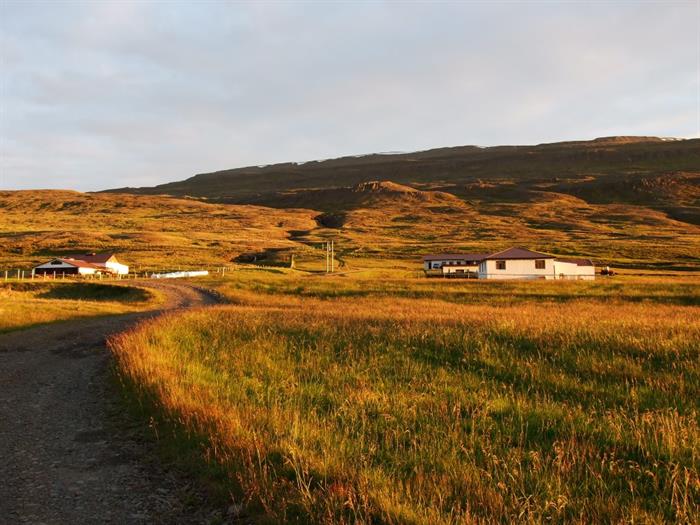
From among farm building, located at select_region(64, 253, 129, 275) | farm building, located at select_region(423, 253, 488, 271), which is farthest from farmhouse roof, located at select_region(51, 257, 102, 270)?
farm building, located at select_region(423, 253, 488, 271)

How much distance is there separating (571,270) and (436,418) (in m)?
70.3

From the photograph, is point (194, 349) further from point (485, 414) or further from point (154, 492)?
point (485, 414)

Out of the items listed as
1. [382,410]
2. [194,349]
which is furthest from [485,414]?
[194,349]

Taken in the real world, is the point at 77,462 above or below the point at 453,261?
above

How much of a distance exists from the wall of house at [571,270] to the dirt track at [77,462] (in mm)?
66854

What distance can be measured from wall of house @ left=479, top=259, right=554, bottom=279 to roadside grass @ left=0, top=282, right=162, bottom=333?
47049 mm

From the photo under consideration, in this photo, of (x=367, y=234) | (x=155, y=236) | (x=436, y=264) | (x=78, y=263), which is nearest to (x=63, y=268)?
(x=78, y=263)

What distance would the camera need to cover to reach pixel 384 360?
10.8 m

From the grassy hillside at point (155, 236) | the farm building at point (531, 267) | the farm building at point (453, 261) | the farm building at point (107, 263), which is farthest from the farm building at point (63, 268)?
the farm building at point (531, 267)

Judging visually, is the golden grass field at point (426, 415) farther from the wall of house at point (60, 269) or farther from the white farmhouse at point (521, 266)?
the wall of house at point (60, 269)

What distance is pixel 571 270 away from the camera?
70125 millimetres

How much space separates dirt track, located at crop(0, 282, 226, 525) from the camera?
203 inches

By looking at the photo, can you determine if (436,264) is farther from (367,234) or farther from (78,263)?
(367,234)

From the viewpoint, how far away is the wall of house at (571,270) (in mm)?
68875
